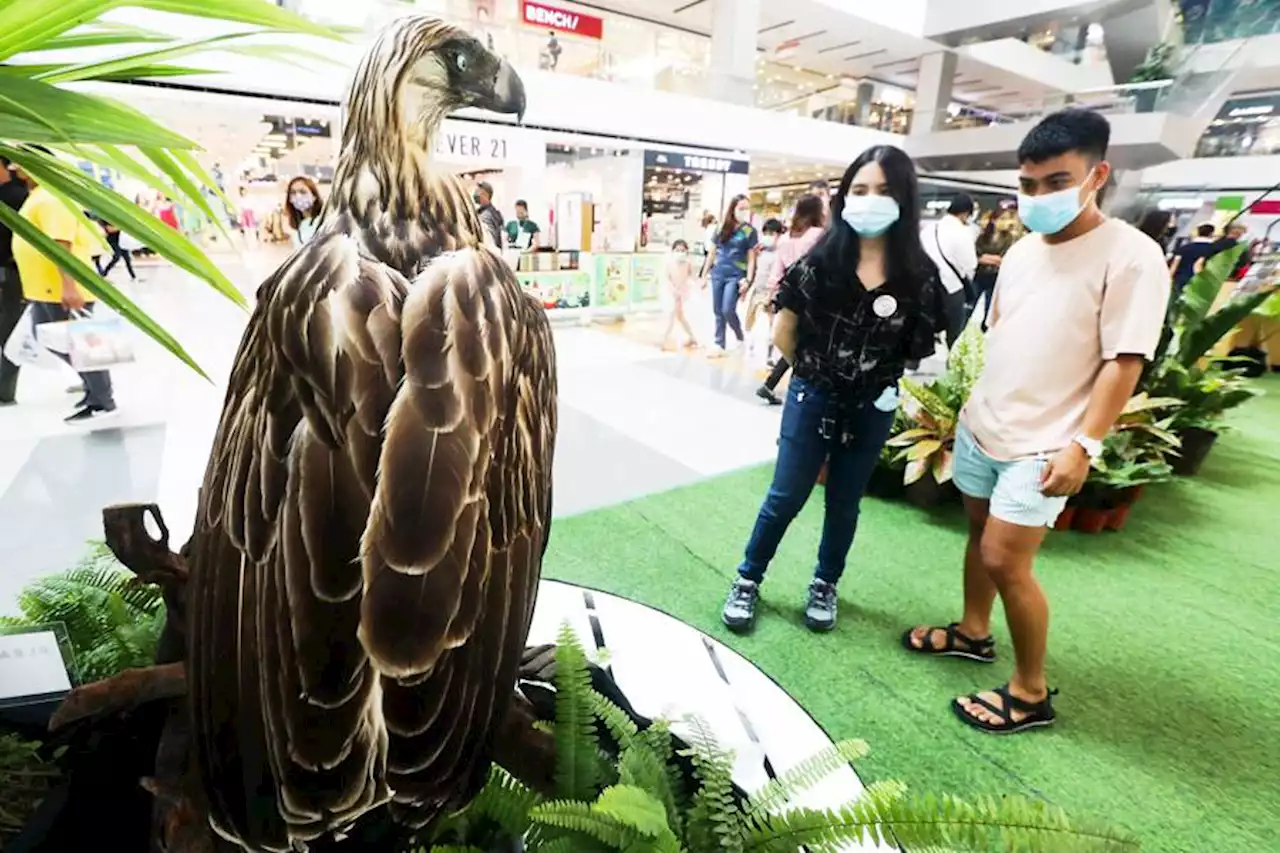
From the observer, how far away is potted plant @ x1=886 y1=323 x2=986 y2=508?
10.9 feet

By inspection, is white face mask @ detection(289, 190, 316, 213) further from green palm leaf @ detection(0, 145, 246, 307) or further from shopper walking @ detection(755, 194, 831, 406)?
shopper walking @ detection(755, 194, 831, 406)

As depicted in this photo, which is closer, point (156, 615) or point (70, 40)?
point (70, 40)

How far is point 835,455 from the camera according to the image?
2.18 m

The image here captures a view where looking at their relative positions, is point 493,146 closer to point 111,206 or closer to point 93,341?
point 93,341

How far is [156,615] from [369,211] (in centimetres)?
95

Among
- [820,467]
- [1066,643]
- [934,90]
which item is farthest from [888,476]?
[934,90]

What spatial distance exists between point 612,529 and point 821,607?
1011 mm

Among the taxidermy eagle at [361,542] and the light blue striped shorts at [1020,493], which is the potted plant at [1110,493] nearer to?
the light blue striped shorts at [1020,493]

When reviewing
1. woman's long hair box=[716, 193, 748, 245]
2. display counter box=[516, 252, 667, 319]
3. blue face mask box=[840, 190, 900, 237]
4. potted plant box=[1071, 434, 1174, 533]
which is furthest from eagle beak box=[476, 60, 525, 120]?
display counter box=[516, 252, 667, 319]

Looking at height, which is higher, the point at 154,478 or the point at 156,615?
the point at 156,615

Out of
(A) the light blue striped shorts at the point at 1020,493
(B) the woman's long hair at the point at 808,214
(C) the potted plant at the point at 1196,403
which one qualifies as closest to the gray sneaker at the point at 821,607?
(A) the light blue striped shorts at the point at 1020,493

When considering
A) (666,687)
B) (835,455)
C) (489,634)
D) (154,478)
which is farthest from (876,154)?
(154,478)

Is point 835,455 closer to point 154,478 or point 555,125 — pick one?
point 154,478

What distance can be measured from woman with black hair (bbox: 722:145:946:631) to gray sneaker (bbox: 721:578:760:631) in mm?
338
